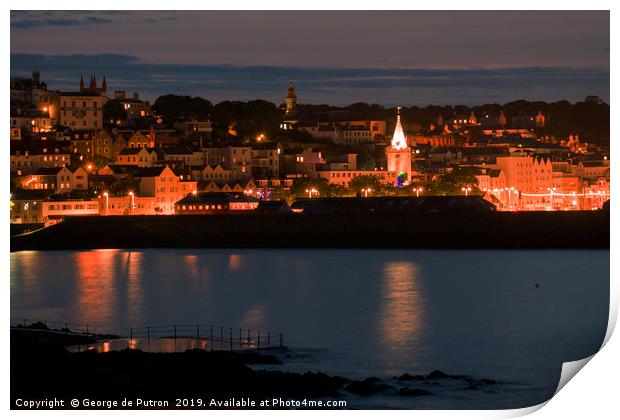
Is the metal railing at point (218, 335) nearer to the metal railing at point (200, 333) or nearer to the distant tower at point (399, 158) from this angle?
the metal railing at point (200, 333)

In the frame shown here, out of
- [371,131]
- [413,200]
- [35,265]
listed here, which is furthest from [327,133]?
[35,265]

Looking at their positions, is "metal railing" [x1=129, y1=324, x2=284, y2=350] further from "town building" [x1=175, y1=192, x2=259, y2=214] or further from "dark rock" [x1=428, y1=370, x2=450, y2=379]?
"town building" [x1=175, y1=192, x2=259, y2=214]

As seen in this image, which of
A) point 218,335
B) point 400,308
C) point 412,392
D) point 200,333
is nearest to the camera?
point 412,392

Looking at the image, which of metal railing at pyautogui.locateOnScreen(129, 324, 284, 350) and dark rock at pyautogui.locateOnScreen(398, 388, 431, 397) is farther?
metal railing at pyautogui.locateOnScreen(129, 324, 284, 350)

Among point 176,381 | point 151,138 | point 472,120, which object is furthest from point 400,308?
point 472,120

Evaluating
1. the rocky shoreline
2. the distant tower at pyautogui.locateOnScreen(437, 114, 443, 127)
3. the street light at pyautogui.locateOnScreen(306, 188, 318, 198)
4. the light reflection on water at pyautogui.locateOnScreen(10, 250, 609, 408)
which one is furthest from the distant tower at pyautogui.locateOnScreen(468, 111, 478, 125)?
the rocky shoreline

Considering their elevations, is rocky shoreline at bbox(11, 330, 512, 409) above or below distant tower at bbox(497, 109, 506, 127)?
below

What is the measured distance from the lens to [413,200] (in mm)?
32062

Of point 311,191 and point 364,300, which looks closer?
point 364,300

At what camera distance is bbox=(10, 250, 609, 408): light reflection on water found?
1412cm

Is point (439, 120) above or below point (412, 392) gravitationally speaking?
above

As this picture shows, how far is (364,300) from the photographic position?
19.2 metres

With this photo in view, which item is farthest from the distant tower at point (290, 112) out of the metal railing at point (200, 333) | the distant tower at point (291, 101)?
the metal railing at point (200, 333)

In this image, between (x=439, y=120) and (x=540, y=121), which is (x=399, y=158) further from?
(x=439, y=120)
